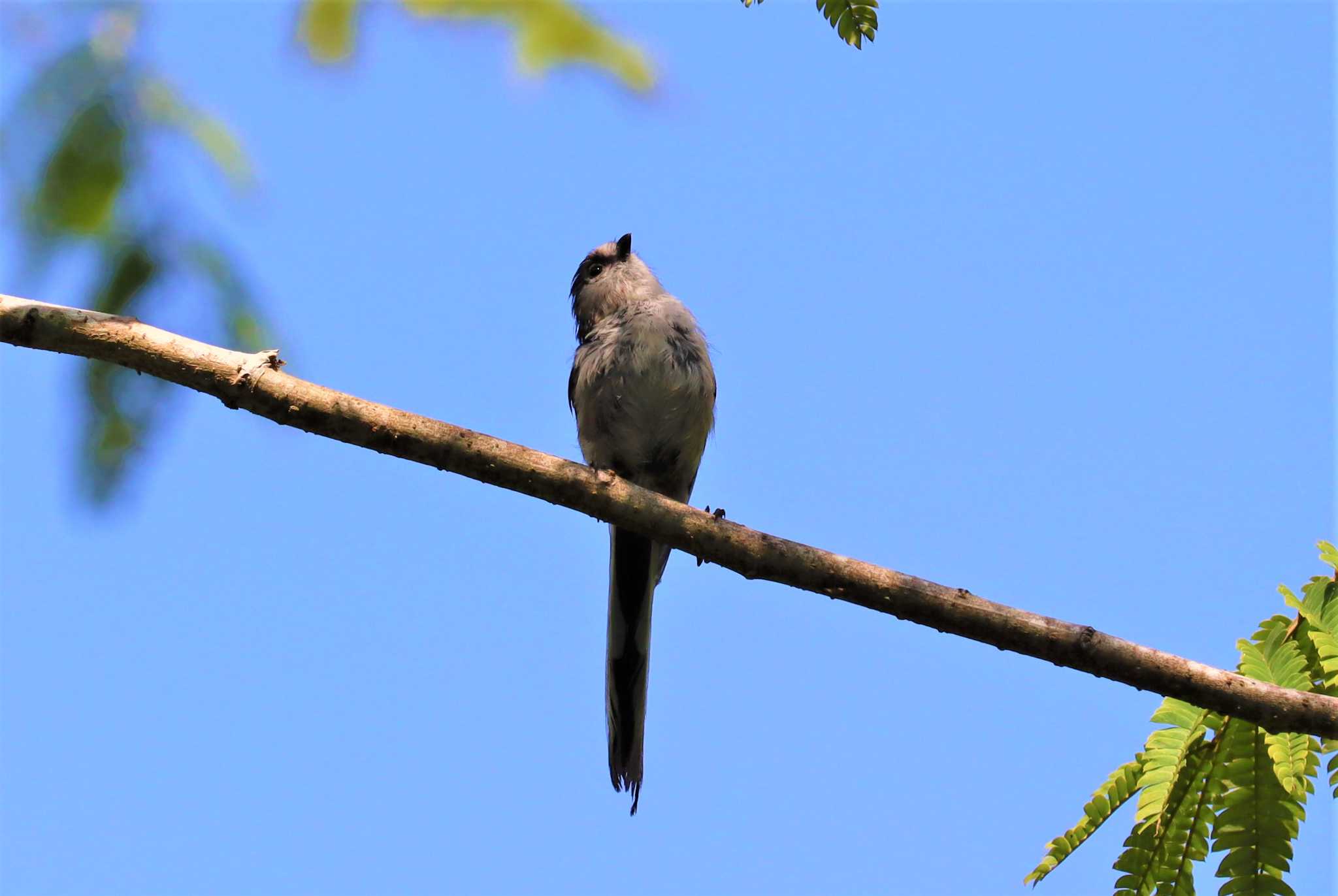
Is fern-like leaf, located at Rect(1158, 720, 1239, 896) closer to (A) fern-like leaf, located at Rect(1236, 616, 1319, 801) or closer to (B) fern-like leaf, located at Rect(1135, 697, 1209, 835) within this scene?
(B) fern-like leaf, located at Rect(1135, 697, 1209, 835)

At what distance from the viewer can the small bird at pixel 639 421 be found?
6488 millimetres

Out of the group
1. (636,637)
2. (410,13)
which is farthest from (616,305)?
(410,13)

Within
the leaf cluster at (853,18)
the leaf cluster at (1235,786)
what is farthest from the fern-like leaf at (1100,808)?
the leaf cluster at (853,18)

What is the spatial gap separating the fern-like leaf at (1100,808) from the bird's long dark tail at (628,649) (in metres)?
2.68

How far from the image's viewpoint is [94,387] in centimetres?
246

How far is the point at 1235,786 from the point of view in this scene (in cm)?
334

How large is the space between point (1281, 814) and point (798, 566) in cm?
172

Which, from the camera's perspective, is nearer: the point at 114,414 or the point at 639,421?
the point at 114,414

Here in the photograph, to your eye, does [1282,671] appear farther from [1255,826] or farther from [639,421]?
[639,421]

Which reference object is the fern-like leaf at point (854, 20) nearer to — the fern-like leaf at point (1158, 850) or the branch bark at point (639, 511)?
the branch bark at point (639, 511)

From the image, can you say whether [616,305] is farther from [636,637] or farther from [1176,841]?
[1176,841]

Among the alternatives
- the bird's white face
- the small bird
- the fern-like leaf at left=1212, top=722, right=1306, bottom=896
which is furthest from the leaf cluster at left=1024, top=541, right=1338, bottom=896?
the bird's white face

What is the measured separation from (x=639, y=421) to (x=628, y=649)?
52.9 inches

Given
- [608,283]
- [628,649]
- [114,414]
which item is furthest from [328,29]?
[608,283]
